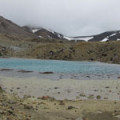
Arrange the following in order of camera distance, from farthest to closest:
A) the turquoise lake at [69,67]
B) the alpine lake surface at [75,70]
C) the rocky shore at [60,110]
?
the turquoise lake at [69,67], the alpine lake surface at [75,70], the rocky shore at [60,110]

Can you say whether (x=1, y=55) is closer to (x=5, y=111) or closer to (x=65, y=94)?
(x=65, y=94)

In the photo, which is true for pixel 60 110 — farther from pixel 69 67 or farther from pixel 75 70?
pixel 69 67

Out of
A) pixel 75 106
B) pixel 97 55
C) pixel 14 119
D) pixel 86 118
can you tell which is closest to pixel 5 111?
pixel 14 119

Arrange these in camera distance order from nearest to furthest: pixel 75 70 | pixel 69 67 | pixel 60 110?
pixel 60 110 → pixel 75 70 → pixel 69 67

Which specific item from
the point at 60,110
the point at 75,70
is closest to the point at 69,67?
the point at 75,70

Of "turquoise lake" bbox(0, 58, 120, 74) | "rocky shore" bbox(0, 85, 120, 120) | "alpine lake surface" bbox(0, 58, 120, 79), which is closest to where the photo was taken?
"rocky shore" bbox(0, 85, 120, 120)

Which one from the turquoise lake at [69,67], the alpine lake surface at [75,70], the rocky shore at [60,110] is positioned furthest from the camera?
the turquoise lake at [69,67]

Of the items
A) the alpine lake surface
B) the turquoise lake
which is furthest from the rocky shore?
the turquoise lake

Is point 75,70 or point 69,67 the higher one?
point 69,67

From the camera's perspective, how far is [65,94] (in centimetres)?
3011

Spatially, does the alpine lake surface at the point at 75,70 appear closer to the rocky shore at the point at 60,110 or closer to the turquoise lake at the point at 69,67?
the turquoise lake at the point at 69,67

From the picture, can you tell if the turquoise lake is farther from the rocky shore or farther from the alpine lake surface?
the rocky shore

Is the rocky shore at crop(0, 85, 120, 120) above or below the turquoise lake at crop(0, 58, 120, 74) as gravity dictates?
below

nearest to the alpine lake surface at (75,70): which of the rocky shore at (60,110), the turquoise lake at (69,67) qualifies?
the turquoise lake at (69,67)
